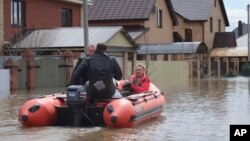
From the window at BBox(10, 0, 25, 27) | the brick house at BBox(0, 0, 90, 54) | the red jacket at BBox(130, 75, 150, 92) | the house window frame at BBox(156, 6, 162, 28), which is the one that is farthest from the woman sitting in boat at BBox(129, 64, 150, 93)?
the house window frame at BBox(156, 6, 162, 28)

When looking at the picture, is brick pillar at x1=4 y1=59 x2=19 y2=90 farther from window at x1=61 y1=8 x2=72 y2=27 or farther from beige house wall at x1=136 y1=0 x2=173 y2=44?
beige house wall at x1=136 y1=0 x2=173 y2=44

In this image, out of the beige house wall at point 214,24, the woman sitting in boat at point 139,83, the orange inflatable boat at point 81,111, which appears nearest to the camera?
the orange inflatable boat at point 81,111

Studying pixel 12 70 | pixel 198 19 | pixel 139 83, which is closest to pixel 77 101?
pixel 139 83

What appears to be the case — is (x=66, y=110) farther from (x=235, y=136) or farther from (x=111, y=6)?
(x=111, y=6)

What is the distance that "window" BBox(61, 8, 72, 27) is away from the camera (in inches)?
1570

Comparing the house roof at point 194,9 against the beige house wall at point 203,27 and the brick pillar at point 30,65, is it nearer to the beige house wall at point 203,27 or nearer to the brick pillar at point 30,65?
the beige house wall at point 203,27

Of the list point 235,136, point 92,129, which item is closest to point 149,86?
point 92,129

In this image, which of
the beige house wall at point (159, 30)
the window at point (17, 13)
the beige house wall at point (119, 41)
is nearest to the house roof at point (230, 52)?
the beige house wall at point (159, 30)

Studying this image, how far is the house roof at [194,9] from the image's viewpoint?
6191 centimetres

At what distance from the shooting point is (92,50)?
14.1 m

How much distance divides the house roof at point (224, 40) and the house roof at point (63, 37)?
3366cm

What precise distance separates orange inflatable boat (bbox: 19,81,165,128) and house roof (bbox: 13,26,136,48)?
1870 cm

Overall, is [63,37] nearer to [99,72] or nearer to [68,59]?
[68,59]

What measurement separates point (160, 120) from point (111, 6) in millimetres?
35639
